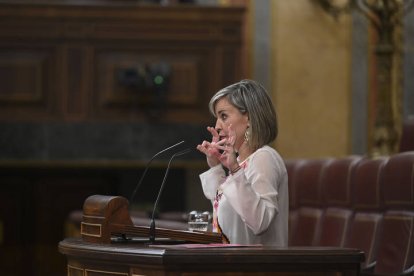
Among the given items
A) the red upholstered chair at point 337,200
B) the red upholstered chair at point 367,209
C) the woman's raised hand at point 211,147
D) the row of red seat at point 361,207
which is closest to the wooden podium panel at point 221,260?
the woman's raised hand at point 211,147

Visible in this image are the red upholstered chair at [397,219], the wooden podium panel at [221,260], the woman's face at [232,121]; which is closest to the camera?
the wooden podium panel at [221,260]

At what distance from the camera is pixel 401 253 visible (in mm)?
4262

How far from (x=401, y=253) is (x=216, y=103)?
1.27m

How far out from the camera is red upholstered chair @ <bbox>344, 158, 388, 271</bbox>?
4.55m

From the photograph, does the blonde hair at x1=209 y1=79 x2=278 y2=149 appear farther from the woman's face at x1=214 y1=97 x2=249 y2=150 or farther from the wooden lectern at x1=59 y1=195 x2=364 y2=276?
the wooden lectern at x1=59 y1=195 x2=364 y2=276

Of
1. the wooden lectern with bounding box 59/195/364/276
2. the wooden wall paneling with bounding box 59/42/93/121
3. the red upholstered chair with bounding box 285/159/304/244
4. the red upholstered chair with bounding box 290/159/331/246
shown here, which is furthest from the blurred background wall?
the wooden lectern with bounding box 59/195/364/276

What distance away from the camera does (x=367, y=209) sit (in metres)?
4.71

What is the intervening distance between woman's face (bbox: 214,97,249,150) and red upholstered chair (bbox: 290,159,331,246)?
194 cm

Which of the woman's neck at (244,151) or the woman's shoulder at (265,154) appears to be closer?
the woman's shoulder at (265,154)

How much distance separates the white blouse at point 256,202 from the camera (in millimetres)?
3113

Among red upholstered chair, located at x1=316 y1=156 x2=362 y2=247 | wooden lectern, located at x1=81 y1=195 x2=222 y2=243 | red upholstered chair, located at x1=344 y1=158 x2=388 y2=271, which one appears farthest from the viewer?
red upholstered chair, located at x1=316 y1=156 x2=362 y2=247

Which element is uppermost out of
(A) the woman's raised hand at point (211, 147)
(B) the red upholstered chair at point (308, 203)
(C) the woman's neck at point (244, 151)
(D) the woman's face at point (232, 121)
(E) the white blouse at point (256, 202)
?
(D) the woman's face at point (232, 121)

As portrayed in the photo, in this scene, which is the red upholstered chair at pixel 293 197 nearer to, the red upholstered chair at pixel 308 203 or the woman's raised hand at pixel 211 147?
the red upholstered chair at pixel 308 203

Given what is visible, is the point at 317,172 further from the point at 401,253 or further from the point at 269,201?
the point at 269,201
